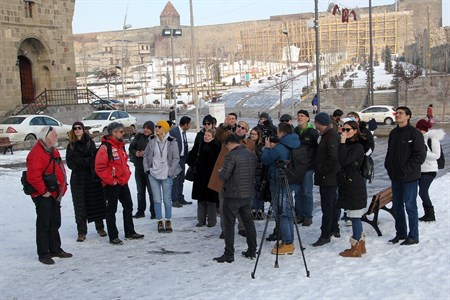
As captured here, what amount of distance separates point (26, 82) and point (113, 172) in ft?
69.7

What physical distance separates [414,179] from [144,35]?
16650 cm

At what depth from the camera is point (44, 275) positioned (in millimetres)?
6637

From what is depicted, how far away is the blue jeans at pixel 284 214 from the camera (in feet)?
21.4

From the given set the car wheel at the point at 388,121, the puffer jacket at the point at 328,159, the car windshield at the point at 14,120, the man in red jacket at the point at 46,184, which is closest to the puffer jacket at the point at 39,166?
the man in red jacket at the point at 46,184

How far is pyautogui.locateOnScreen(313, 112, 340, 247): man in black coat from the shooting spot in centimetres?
703

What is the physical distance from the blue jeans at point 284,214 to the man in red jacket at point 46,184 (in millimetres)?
2861

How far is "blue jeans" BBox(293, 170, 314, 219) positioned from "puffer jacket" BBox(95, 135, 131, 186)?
2.68 m

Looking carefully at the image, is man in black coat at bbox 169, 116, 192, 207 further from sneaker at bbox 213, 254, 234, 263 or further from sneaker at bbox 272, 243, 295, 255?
sneaker at bbox 272, 243, 295, 255

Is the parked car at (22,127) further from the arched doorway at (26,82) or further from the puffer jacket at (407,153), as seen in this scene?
the puffer jacket at (407,153)

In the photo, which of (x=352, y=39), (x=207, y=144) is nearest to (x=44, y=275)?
(x=207, y=144)

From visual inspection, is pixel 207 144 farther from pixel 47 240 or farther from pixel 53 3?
pixel 53 3

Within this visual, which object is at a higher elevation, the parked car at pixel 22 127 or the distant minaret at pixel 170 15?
the distant minaret at pixel 170 15

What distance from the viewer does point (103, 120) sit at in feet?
82.7

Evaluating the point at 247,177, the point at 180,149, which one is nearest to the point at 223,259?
the point at 247,177
